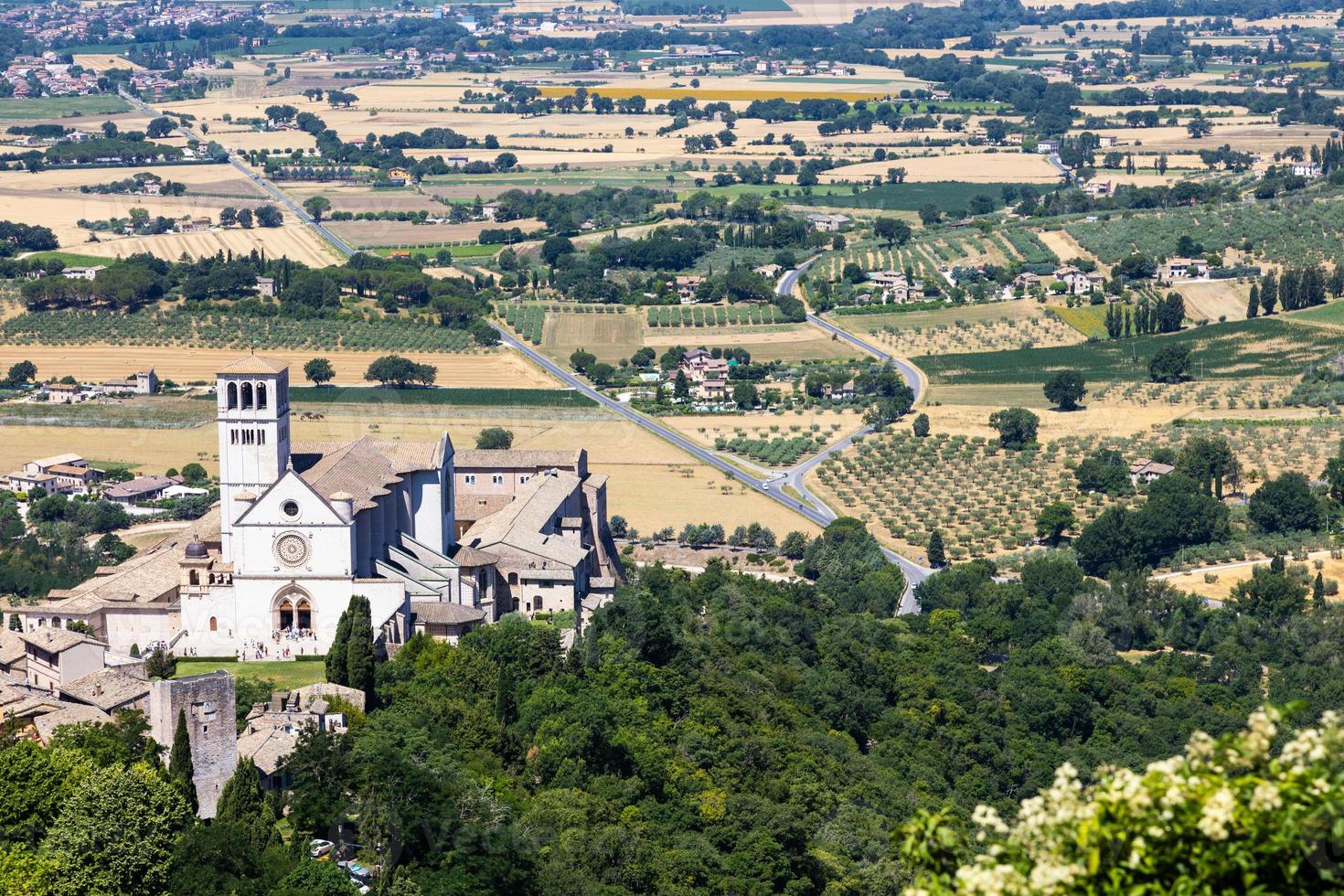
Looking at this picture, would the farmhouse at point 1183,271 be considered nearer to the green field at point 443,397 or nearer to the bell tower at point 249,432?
the green field at point 443,397

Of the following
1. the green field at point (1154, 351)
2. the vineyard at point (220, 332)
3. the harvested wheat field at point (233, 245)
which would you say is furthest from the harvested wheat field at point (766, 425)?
the harvested wheat field at point (233, 245)

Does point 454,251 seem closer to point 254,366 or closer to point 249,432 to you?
point 249,432

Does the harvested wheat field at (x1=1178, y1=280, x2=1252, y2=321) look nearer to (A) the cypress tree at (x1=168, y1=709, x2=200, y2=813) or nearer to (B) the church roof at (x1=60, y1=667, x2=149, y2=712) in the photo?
(B) the church roof at (x1=60, y1=667, x2=149, y2=712)

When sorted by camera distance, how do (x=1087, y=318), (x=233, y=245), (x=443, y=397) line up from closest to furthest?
(x=443, y=397) < (x=1087, y=318) < (x=233, y=245)

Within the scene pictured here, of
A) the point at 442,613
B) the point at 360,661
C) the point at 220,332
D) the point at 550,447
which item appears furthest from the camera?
the point at 220,332

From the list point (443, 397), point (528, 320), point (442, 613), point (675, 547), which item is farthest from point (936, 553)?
point (528, 320)

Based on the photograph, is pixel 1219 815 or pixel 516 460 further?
pixel 516 460

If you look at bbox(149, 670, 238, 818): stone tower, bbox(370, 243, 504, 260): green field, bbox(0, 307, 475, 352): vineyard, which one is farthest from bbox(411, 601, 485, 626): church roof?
bbox(370, 243, 504, 260): green field

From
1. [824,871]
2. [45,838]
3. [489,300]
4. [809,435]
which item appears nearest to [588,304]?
[489,300]
